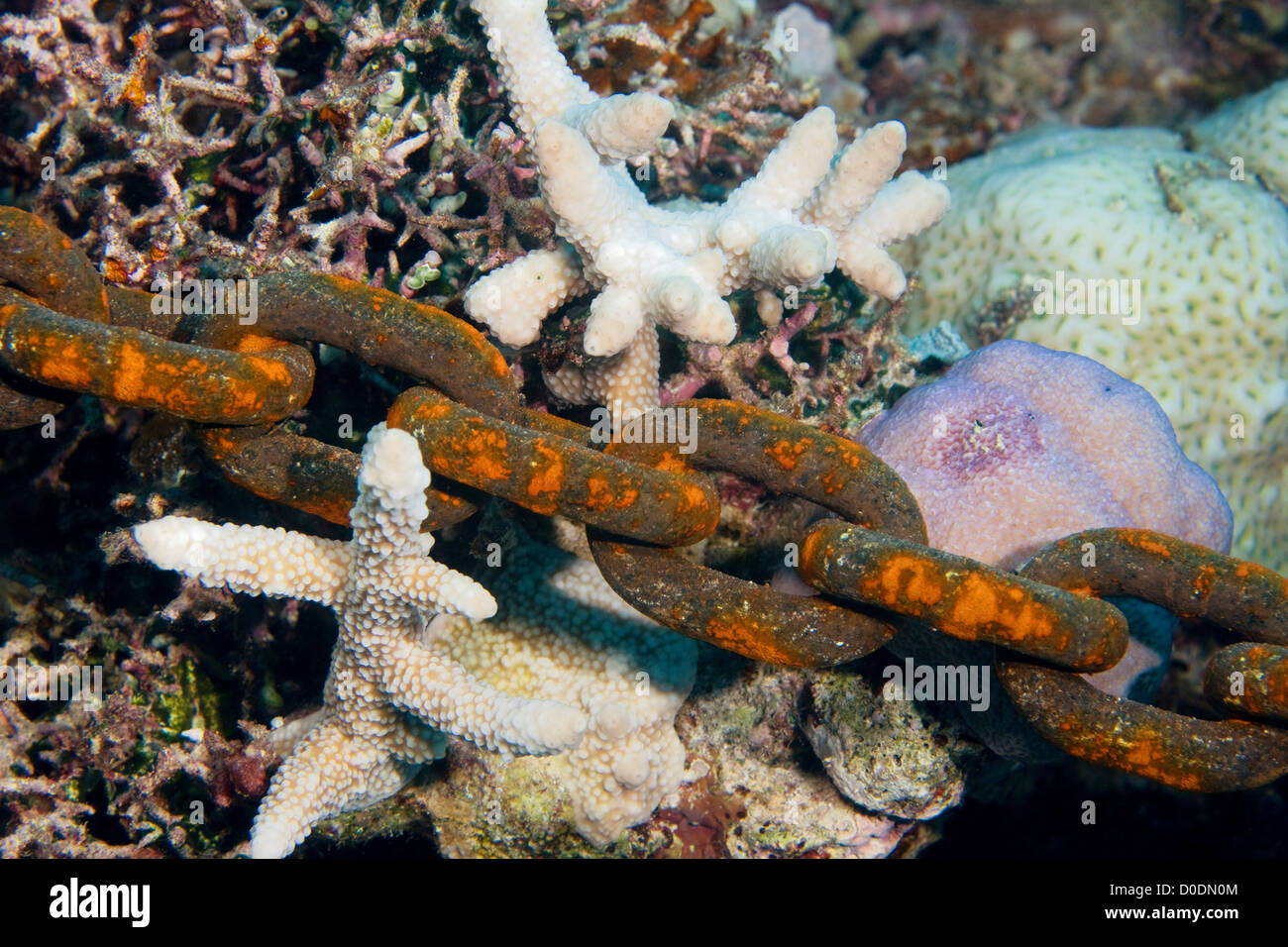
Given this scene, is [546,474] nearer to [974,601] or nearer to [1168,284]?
[974,601]

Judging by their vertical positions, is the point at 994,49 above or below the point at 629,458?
above

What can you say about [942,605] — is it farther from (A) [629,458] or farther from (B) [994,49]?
(B) [994,49]

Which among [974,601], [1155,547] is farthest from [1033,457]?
[974,601]

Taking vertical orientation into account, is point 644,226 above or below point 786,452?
above

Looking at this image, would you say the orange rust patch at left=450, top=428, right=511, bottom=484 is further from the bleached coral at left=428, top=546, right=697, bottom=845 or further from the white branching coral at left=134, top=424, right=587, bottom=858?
the bleached coral at left=428, top=546, right=697, bottom=845

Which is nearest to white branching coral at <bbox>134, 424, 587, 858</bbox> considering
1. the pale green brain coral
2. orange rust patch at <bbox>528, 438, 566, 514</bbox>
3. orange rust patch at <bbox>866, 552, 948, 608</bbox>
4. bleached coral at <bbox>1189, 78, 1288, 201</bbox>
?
orange rust patch at <bbox>528, 438, 566, 514</bbox>
